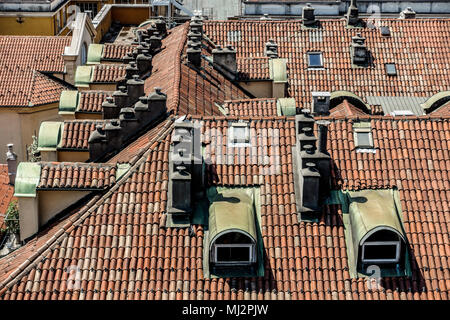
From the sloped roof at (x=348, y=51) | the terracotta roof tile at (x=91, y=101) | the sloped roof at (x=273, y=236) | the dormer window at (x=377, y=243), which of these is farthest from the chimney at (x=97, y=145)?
the sloped roof at (x=348, y=51)

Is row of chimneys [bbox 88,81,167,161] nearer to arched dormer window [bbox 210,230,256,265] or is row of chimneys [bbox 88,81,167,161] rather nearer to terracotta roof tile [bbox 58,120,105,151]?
terracotta roof tile [bbox 58,120,105,151]

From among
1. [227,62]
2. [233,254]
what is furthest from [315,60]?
[233,254]

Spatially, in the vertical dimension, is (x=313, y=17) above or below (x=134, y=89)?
above

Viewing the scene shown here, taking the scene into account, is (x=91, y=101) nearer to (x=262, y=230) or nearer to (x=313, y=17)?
(x=262, y=230)

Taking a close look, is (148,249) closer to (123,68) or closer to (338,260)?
(338,260)

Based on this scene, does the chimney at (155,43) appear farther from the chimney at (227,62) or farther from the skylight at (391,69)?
the skylight at (391,69)

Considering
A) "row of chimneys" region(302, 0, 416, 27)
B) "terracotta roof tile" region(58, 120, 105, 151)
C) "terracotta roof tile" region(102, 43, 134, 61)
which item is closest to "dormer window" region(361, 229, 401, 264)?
"terracotta roof tile" region(58, 120, 105, 151)
